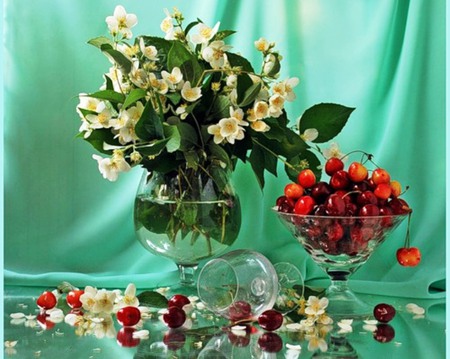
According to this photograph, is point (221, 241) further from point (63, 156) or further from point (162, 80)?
point (63, 156)

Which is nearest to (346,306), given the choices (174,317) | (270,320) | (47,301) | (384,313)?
(384,313)

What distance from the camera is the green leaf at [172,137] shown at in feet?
5.26

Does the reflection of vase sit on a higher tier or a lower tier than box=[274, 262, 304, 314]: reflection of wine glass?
higher

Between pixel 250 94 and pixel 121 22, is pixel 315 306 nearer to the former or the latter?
pixel 250 94

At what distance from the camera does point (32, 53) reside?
2035 millimetres

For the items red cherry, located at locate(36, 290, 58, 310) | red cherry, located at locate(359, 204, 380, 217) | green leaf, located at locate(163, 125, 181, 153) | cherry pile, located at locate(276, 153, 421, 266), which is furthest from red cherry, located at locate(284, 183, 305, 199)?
red cherry, located at locate(36, 290, 58, 310)

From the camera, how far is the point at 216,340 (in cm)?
156

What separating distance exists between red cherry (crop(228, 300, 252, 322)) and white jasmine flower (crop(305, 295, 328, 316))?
0.10 m

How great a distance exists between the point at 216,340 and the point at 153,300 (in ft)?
0.68

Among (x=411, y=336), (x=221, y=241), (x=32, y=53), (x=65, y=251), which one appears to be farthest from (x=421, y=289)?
(x=32, y=53)

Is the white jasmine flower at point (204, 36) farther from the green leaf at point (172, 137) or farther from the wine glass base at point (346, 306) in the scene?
the wine glass base at point (346, 306)

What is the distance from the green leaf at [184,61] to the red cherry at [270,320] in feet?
1.35

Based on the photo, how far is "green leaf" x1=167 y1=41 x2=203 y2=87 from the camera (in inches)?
66.1

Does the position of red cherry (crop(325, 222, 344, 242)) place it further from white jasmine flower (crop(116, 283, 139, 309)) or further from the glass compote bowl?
white jasmine flower (crop(116, 283, 139, 309))
